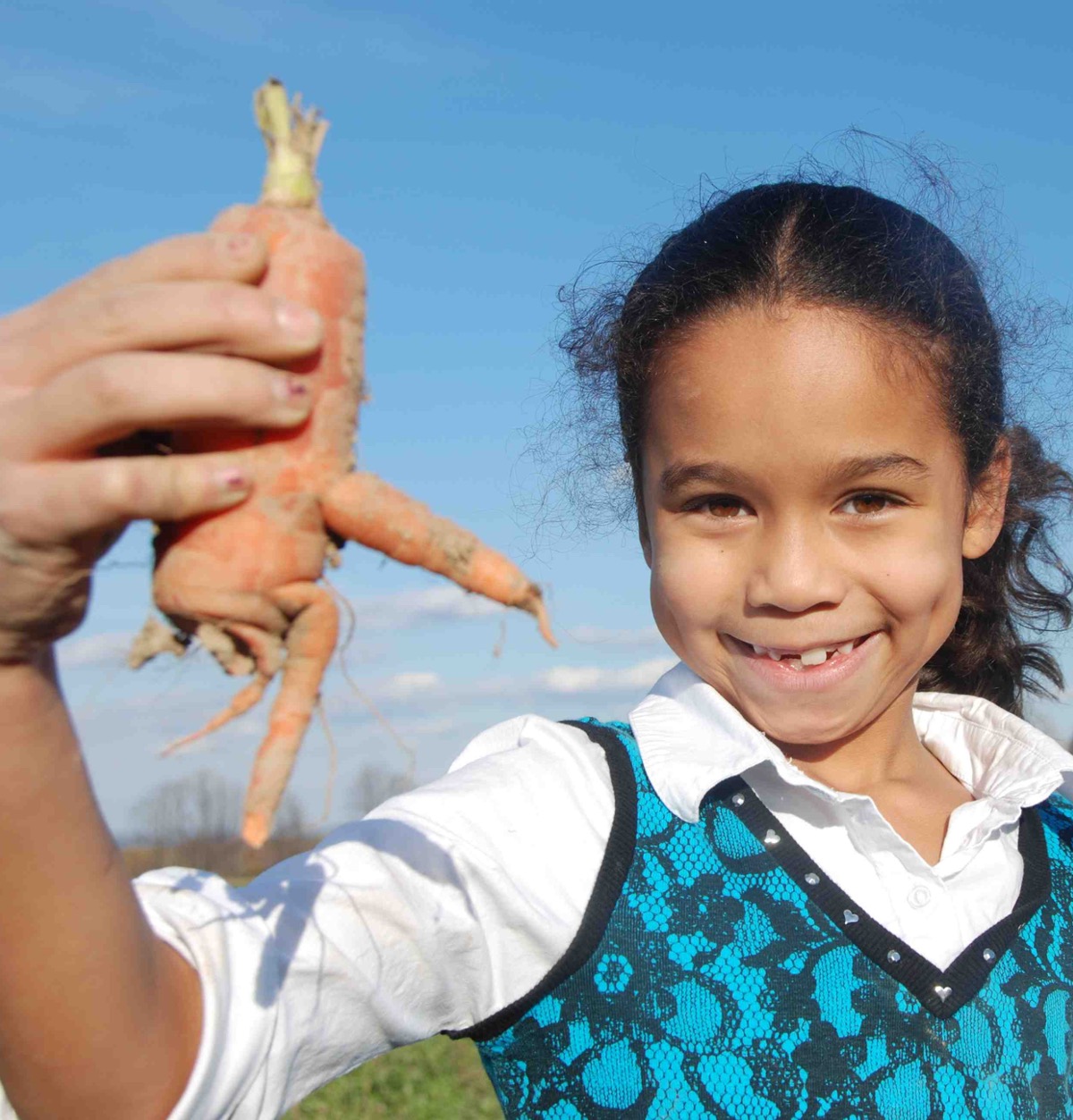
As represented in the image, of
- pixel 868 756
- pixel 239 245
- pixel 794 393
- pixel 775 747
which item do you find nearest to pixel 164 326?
pixel 239 245

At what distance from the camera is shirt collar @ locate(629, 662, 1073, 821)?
200 cm

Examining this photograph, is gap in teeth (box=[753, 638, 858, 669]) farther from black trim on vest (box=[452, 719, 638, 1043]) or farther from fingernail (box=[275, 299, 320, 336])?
fingernail (box=[275, 299, 320, 336])

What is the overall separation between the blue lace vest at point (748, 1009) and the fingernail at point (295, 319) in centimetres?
112

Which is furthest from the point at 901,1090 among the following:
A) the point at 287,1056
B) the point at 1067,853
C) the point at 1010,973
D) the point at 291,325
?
the point at 291,325

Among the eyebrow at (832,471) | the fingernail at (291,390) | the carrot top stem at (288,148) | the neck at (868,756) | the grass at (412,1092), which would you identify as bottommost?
the grass at (412,1092)

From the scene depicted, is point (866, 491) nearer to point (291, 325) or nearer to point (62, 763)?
point (291, 325)

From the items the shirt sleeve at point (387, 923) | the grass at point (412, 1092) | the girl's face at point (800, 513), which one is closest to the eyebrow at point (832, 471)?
the girl's face at point (800, 513)

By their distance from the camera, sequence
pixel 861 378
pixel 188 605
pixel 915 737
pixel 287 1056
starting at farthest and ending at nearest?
1. pixel 915 737
2. pixel 861 378
3. pixel 287 1056
4. pixel 188 605

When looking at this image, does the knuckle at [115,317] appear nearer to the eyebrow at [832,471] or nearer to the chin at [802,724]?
the eyebrow at [832,471]

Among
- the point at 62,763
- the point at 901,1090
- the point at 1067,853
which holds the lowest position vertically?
the point at 901,1090

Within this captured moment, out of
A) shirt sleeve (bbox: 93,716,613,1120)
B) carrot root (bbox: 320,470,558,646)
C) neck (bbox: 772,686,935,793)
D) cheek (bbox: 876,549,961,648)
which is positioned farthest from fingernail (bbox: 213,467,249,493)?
neck (bbox: 772,686,935,793)

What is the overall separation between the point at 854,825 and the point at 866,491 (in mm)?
626

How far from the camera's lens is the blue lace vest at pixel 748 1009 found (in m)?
1.77

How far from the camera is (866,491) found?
6.42 feet
